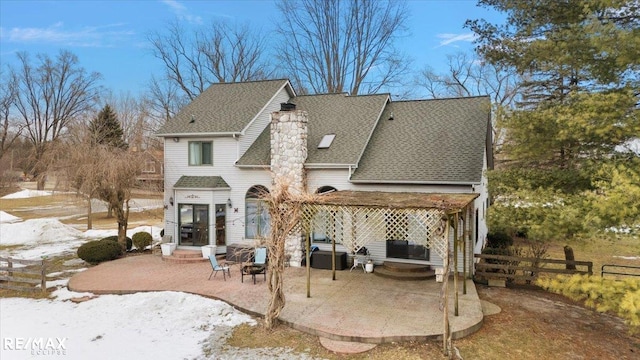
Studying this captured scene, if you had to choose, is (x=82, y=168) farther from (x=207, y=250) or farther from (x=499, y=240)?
(x=499, y=240)

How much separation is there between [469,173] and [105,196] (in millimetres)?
15346

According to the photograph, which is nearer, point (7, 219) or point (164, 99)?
point (7, 219)

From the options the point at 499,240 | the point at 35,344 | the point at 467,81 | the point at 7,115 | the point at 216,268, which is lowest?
the point at 35,344

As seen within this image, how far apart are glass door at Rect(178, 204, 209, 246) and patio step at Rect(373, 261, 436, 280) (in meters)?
7.83

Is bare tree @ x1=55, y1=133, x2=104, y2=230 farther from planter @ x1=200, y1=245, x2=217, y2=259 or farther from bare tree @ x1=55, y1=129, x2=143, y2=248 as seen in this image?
planter @ x1=200, y1=245, x2=217, y2=259

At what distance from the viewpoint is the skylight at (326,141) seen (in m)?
16.6

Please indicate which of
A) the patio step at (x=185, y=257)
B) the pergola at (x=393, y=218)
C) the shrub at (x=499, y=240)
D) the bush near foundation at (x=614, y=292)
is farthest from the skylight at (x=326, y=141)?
the bush near foundation at (x=614, y=292)

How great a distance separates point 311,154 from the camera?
16.3 meters

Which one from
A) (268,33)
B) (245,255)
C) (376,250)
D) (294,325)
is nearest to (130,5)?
(268,33)

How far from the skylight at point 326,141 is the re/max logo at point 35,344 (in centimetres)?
1098

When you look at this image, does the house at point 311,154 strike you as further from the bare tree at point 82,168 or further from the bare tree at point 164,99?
the bare tree at point 164,99

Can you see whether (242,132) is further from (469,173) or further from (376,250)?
(469,173)

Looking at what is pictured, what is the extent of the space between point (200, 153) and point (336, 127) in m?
6.37

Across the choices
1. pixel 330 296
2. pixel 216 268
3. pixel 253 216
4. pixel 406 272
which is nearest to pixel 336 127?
pixel 253 216
